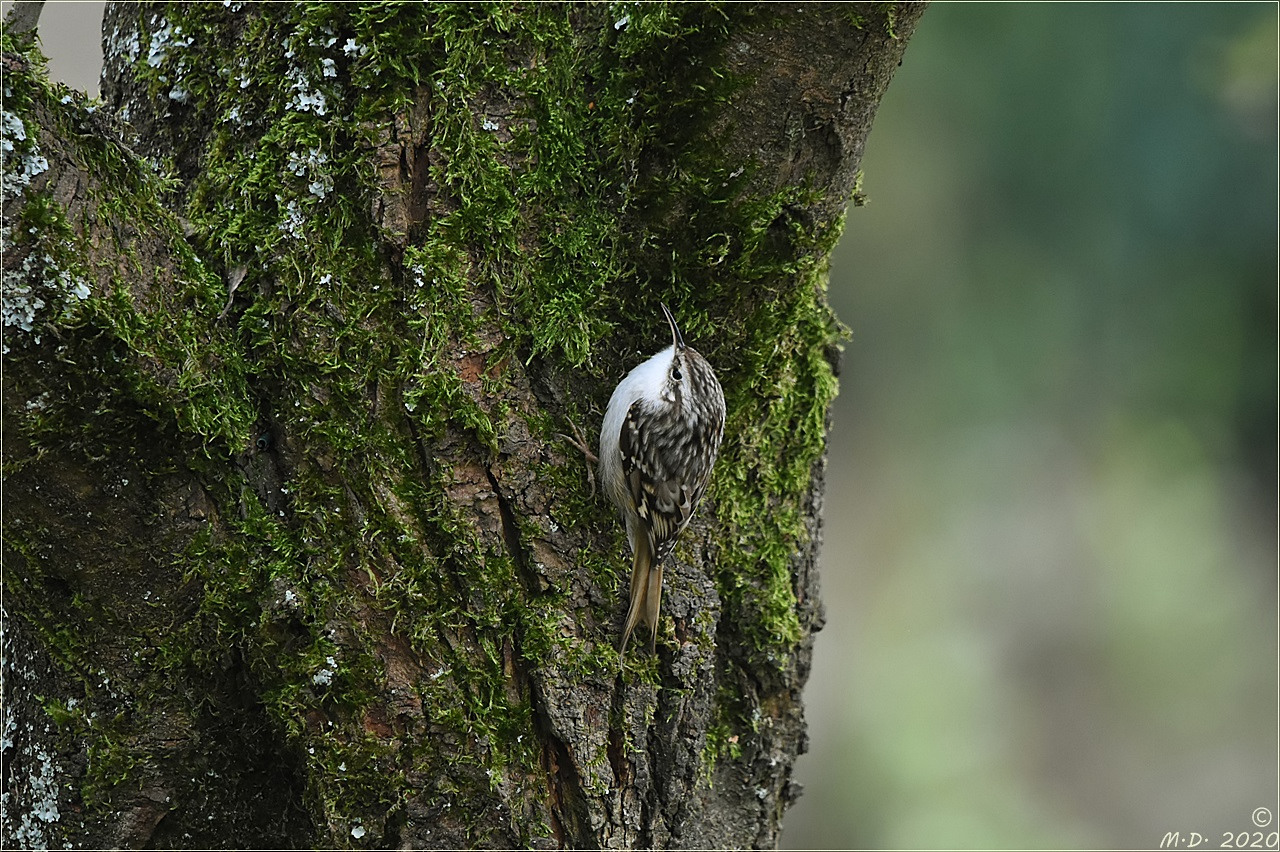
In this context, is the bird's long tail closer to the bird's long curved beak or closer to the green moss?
the green moss

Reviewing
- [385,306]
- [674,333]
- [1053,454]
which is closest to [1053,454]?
[1053,454]

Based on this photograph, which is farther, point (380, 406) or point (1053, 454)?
point (1053, 454)

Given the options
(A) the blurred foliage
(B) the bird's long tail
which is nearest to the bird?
(B) the bird's long tail

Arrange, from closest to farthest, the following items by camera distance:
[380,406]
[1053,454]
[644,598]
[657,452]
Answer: [380,406] < [644,598] < [657,452] < [1053,454]

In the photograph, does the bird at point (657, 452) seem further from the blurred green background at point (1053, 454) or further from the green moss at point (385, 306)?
the blurred green background at point (1053, 454)

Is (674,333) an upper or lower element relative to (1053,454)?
lower

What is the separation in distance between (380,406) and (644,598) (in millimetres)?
544

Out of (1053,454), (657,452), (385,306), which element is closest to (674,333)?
(657,452)

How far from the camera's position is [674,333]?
171cm

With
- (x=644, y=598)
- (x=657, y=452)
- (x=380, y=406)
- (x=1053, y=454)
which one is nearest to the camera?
(x=380, y=406)

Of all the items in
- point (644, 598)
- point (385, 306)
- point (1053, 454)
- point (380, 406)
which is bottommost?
point (644, 598)

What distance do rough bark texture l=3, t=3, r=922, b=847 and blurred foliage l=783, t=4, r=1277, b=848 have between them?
4.11 metres

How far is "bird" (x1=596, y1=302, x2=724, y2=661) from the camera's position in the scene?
1.70 metres

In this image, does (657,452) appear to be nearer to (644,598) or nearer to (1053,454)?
(644,598)
